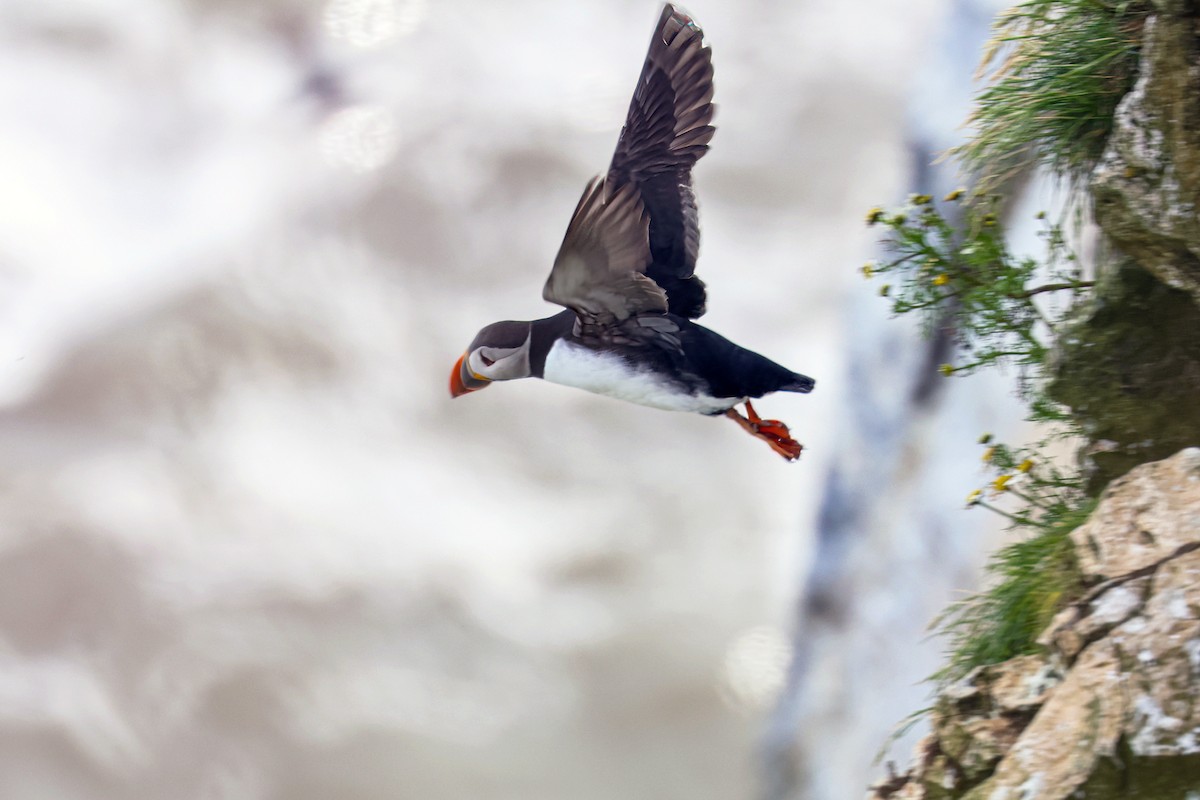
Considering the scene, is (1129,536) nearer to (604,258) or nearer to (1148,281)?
(1148,281)

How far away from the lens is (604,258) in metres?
1.78

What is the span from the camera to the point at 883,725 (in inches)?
163

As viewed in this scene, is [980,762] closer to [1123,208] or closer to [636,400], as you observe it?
[636,400]

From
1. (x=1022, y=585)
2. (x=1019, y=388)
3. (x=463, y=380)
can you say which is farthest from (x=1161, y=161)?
(x=463, y=380)

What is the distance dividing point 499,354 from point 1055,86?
1.24 m

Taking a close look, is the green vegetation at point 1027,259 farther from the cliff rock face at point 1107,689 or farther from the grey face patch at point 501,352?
the grey face patch at point 501,352

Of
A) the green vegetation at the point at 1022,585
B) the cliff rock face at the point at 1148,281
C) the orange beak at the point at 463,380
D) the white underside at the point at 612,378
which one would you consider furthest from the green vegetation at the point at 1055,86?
the orange beak at the point at 463,380

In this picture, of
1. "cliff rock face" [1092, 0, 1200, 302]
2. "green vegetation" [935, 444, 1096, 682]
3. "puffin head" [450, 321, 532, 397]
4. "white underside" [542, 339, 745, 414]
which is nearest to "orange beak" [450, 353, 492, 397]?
"puffin head" [450, 321, 532, 397]

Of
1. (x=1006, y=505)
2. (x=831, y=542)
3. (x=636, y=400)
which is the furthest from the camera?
(x=831, y=542)

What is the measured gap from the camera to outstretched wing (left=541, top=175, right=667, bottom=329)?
1.75m

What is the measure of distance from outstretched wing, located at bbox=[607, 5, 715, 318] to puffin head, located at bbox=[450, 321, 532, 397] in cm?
28

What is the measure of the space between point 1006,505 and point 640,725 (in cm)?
175

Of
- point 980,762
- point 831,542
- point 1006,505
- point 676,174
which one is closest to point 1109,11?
point 676,174

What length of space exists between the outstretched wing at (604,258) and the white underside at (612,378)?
0.36 feet
